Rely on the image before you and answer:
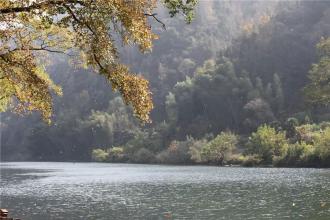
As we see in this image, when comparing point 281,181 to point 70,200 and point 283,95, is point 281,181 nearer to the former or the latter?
point 70,200

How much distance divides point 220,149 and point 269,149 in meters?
21.0

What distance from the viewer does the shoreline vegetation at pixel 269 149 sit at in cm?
12156

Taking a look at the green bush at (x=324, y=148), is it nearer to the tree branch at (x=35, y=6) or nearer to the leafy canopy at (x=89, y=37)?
the leafy canopy at (x=89, y=37)

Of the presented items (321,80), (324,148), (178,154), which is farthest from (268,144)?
(178,154)

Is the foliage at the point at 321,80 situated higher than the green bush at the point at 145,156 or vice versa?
the foliage at the point at 321,80

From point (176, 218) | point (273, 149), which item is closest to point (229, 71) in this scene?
point (273, 149)

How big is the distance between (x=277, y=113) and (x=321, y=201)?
135 m

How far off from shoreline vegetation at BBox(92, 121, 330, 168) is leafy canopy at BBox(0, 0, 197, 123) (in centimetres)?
10264

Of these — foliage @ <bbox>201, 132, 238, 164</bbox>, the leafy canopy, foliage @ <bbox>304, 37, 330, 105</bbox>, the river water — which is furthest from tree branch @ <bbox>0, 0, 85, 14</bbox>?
foliage @ <bbox>201, 132, 238, 164</bbox>

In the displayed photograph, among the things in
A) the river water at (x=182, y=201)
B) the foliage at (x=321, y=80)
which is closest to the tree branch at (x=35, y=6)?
the river water at (x=182, y=201)

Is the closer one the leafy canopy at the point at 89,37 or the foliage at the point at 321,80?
the leafy canopy at the point at 89,37

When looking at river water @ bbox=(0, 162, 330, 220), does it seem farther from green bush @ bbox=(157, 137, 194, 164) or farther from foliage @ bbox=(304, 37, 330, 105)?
green bush @ bbox=(157, 137, 194, 164)

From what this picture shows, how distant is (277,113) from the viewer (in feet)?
604

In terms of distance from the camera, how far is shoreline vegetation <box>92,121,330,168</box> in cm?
12156
